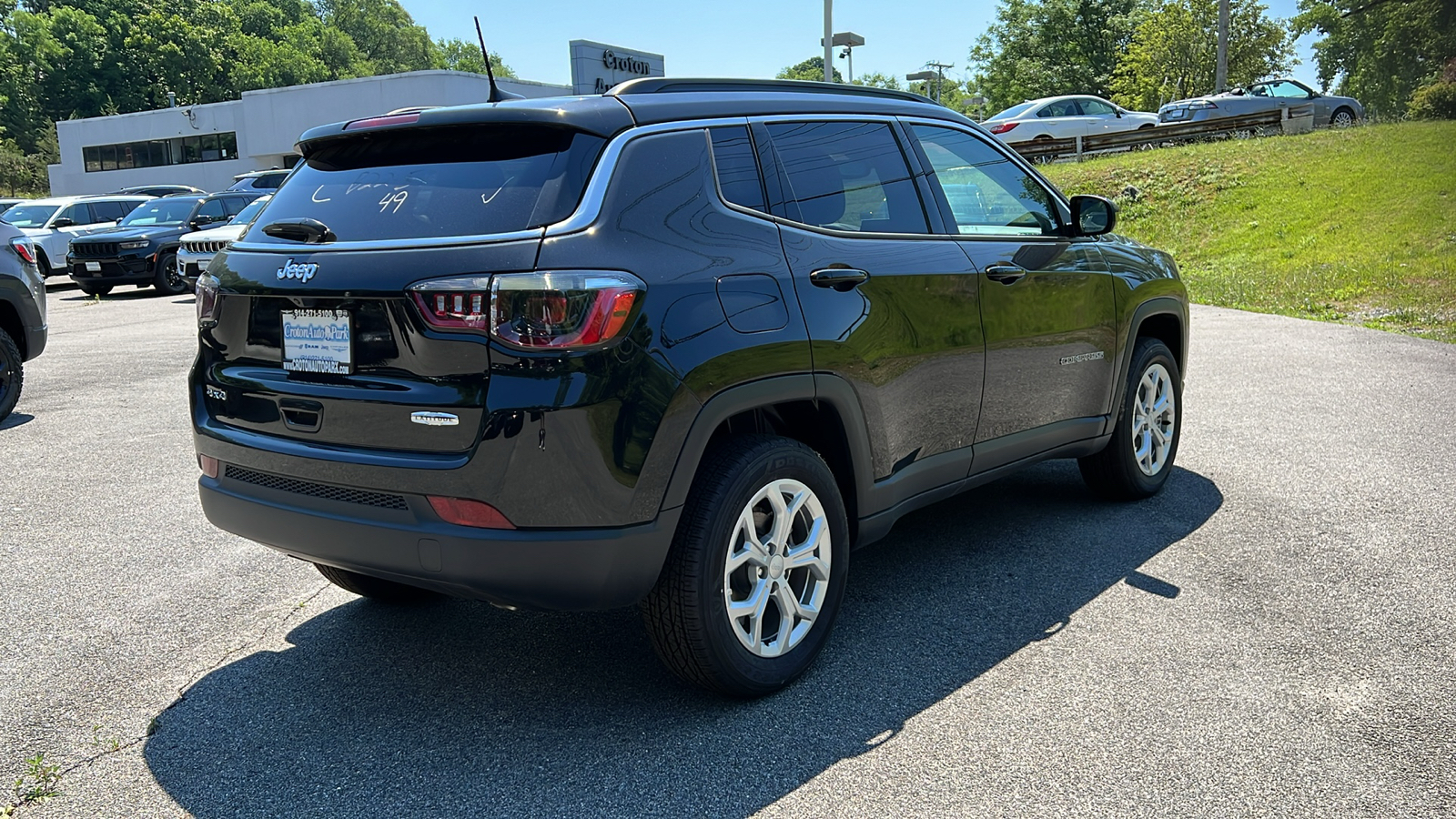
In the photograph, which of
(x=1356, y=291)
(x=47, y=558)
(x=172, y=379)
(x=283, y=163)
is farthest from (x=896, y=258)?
(x=283, y=163)

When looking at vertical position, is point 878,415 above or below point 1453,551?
above

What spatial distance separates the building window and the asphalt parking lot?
56273mm

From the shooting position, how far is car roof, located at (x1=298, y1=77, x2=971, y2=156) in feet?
10.3

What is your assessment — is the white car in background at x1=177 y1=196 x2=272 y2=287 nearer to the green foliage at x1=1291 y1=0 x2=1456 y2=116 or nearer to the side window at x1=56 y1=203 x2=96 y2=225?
the side window at x1=56 y1=203 x2=96 y2=225

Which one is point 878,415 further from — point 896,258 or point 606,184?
point 606,184

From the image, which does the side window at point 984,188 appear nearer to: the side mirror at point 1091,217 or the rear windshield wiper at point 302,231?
the side mirror at point 1091,217

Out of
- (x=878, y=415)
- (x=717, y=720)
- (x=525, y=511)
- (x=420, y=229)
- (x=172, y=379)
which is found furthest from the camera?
(x=172, y=379)

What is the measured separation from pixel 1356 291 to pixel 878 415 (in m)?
13.1

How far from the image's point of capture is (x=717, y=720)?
3311 millimetres

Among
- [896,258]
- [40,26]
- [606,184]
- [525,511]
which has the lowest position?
[525,511]

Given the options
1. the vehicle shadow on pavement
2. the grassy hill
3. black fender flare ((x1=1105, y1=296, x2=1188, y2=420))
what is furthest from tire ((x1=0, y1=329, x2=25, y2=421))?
the grassy hill

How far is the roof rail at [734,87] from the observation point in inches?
135

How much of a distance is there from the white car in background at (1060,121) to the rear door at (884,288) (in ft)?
81.0

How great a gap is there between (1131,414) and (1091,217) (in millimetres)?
981
